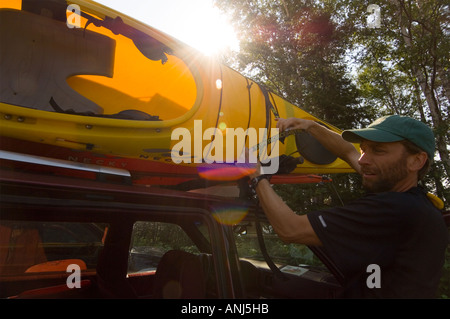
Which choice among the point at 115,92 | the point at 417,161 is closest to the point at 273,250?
the point at 417,161

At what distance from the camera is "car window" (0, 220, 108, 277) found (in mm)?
2129

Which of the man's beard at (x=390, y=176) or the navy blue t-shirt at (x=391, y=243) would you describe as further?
the man's beard at (x=390, y=176)

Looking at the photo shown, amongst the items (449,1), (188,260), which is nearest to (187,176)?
(188,260)

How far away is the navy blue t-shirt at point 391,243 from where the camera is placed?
1.19m

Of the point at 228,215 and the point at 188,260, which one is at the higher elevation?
the point at 228,215

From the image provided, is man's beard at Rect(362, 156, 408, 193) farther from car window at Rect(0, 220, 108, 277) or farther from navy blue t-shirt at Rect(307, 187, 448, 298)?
car window at Rect(0, 220, 108, 277)

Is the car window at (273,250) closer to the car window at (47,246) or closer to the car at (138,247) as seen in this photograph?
the car at (138,247)

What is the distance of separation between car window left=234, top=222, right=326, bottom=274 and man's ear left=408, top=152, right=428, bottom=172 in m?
0.72

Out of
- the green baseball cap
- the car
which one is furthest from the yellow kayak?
the green baseball cap

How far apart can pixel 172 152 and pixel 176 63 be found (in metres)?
1.14

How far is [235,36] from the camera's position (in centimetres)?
1270

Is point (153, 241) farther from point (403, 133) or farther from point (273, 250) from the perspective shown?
point (403, 133)

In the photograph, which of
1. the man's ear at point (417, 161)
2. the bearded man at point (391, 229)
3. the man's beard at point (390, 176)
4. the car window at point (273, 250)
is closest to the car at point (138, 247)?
the car window at point (273, 250)
